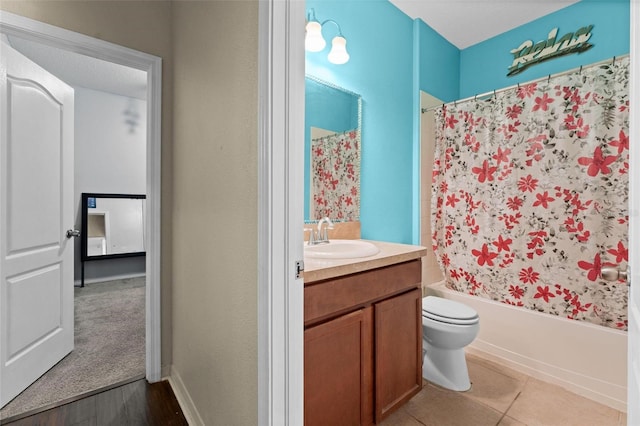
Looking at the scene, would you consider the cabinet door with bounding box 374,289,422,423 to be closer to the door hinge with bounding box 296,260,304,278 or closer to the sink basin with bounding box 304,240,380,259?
the sink basin with bounding box 304,240,380,259

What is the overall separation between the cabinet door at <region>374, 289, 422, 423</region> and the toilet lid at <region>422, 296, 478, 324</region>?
0.22 metres

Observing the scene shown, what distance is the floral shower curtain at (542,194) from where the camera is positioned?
174 cm

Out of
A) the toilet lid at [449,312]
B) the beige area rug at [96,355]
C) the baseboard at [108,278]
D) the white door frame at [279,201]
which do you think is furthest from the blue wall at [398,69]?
the baseboard at [108,278]

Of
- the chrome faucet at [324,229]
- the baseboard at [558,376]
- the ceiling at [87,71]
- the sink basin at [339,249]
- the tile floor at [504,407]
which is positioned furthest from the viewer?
the ceiling at [87,71]

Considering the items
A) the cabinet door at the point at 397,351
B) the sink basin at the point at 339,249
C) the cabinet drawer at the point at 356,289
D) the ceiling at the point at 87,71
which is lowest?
the cabinet door at the point at 397,351

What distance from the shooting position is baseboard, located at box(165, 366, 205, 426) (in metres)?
1.43

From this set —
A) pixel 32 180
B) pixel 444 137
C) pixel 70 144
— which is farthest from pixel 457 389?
pixel 70 144

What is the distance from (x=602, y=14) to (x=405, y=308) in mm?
2644

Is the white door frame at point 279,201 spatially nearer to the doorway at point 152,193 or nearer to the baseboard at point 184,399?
the baseboard at point 184,399

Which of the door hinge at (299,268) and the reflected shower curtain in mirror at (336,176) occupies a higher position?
the reflected shower curtain in mirror at (336,176)

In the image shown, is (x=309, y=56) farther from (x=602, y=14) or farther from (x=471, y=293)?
(x=602, y=14)

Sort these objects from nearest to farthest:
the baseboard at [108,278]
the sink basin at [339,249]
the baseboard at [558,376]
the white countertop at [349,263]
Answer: the white countertop at [349,263]
the sink basin at [339,249]
the baseboard at [558,376]
the baseboard at [108,278]

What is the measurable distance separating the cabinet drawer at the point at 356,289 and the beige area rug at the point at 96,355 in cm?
151

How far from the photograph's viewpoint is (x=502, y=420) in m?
1.54
